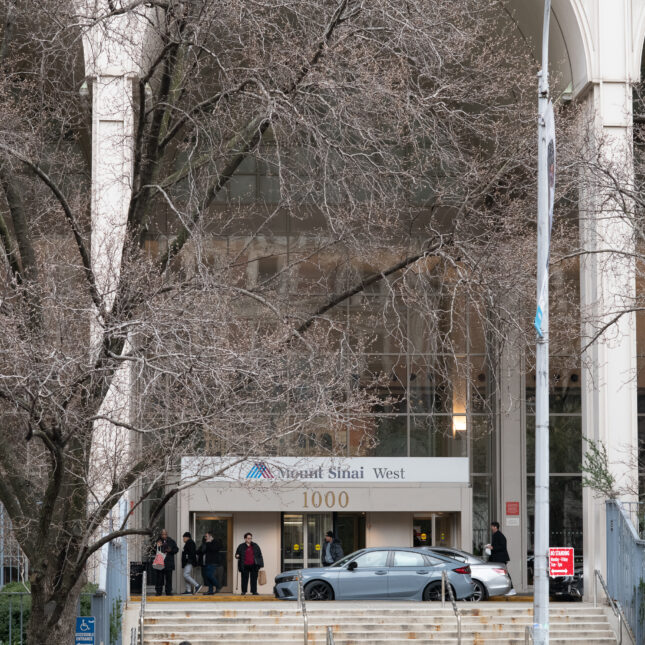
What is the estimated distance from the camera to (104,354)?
450 inches

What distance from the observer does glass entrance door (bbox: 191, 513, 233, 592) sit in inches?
1249

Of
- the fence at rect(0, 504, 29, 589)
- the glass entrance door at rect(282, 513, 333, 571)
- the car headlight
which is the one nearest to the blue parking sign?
the fence at rect(0, 504, 29, 589)

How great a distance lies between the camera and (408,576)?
22969mm

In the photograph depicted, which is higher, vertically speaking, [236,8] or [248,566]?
[236,8]

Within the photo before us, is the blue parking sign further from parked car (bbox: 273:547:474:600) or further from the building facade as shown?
parked car (bbox: 273:547:474:600)

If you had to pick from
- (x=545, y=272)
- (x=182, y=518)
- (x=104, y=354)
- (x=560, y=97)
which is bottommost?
(x=182, y=518)

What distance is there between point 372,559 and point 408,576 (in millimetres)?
789

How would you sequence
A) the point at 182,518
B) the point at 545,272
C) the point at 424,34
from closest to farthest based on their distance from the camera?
1. the point at 424,34
2. the point at 545,272
3. the point at 182,518

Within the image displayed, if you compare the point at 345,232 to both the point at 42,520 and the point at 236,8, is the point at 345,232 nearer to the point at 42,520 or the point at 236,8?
the point at 236,8

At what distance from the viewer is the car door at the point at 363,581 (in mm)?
22875

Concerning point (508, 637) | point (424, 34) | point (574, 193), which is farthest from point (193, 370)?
point (574, 193)

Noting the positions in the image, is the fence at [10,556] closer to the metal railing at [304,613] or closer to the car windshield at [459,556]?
the metal railing at [304,613]

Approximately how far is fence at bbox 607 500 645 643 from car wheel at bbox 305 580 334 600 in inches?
211

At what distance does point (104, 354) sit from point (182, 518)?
1982 centimetres
